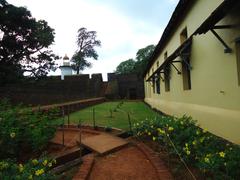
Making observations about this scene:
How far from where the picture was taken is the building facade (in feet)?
14.5

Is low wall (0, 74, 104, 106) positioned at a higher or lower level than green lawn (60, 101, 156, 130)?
higher

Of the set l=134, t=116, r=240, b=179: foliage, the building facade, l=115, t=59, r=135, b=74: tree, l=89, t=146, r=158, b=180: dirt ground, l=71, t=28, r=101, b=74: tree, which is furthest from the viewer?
l=115, t=59, r=135, b=74: tree

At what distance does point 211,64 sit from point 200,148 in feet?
8.18

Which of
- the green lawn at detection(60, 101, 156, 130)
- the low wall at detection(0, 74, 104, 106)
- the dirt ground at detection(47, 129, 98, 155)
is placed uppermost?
the low wall at detection(0, 74, 104, 106)

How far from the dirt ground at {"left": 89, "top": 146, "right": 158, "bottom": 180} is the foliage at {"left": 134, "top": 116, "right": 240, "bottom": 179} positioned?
25.8 inches

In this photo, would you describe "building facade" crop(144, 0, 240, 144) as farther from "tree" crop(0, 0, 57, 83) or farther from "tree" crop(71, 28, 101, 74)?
"tree" crop(71, 28, 101, 74)

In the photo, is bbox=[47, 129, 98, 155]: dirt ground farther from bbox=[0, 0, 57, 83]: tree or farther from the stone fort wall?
bbox=[0, 0, 57, 83]: tree

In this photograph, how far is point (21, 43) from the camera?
1631 cm

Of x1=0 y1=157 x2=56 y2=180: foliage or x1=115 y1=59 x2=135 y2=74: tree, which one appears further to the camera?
x1=115 y1=59 x2=135 y2=74: tree

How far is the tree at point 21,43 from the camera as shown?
48.1ft

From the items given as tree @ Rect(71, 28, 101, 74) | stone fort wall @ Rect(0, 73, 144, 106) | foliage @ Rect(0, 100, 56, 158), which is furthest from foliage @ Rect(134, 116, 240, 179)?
tree @ Rect(71, 28, 101, 74)

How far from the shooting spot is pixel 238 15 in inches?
165

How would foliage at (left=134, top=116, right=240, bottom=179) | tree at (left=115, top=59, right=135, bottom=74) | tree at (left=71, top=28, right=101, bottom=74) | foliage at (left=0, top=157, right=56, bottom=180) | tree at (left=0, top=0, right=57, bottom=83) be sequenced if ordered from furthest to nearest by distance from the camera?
tree at (left=115, top=59, right=135, bottom=74)
tree at (left=71, top=28, right=101, bottom=74)
tree at (left=0, top=0, right=57, bottom=83)
foliage at (left=134, top=116, right=240, bottom=179)
foliage at (left=0, top=157, right=56, bottom=180)

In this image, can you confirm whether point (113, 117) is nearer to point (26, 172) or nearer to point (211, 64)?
point (211, 64)
